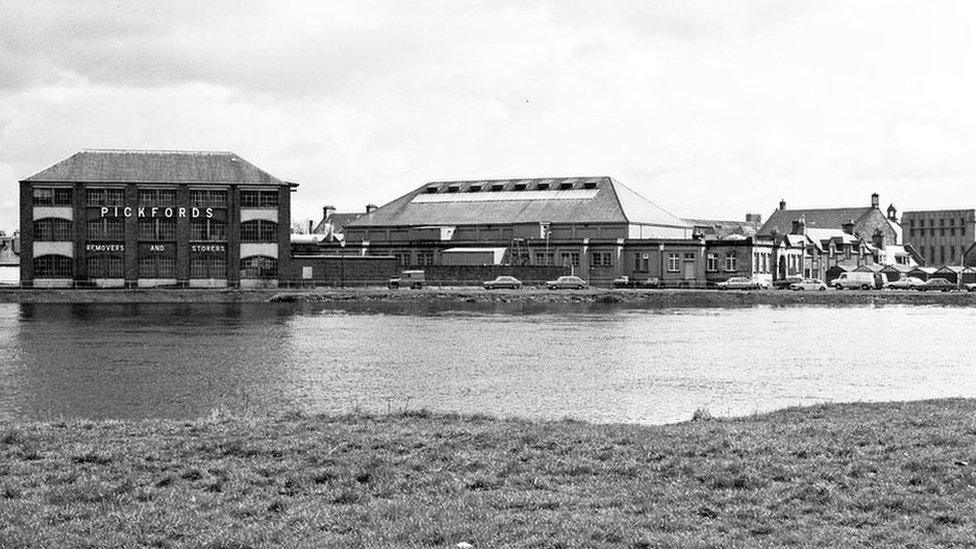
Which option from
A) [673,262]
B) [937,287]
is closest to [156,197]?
[673,262]

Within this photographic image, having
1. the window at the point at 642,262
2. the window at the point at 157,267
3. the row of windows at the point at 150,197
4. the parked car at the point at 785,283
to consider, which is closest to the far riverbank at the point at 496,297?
the window at the point at 157,267

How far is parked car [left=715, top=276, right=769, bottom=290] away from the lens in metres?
103

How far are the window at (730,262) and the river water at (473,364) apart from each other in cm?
→ 4188

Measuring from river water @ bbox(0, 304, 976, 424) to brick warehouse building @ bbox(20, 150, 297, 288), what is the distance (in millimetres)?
29638

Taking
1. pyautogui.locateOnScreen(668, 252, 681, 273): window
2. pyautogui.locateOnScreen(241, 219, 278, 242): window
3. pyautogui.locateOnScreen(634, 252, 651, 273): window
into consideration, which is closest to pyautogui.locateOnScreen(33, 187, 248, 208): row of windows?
pyautogui.locateOnScreen(241, 219, 278, 242): window

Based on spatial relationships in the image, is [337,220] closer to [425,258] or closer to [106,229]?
[425,258]

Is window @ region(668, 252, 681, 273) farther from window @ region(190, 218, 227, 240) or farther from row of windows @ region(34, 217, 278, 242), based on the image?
window @ region(190, 218, 227, 240)

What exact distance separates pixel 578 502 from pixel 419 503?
182cm

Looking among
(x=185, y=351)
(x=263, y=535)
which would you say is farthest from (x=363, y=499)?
(x=185, y=351)

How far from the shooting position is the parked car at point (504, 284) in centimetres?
10169

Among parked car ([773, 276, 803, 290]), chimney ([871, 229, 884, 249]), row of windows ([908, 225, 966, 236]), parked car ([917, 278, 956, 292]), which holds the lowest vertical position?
parked car ([917, 278, 956, 292])

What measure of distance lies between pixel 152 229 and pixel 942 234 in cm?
14037

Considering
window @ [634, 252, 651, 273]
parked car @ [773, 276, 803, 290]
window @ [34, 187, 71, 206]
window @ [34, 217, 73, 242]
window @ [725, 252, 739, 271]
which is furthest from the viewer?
window @ [634, 252, 651, 273]

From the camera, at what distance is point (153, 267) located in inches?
3807
